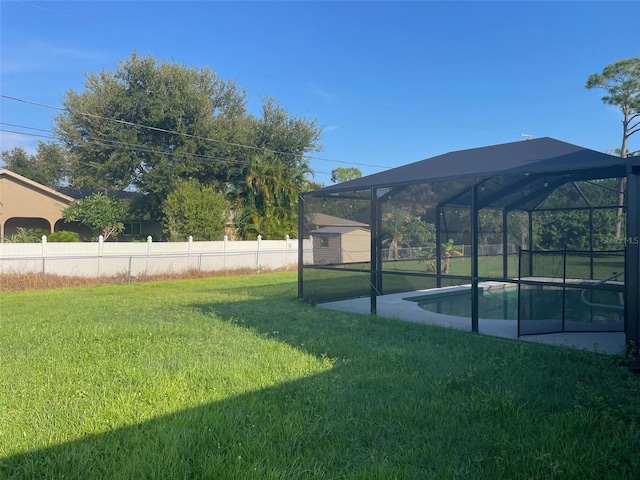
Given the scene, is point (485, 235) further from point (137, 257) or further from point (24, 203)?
point (24, 203)

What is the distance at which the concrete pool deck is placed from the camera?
541 cm

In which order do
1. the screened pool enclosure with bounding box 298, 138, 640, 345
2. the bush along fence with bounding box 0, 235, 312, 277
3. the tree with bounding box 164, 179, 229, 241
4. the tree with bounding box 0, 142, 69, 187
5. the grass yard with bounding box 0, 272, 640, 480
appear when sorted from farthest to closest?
1. the tree with bounding box 0, 142, 69, 187
2. the tree with bounding box 164, 179, 229, 241
3. the bush along fence with bounding box 0, 235, 312, 277
4. the screened pool enclosure with bounding box 298, 138, 640, 345
5. the grass yard with bounding box 0, 272, 640, 480

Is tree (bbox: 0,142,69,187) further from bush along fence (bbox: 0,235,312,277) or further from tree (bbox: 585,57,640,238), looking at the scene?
tree (bbox: 585,57,640,238)

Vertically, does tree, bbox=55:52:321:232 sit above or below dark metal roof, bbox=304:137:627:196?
above

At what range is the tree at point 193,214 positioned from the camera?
1736 centimetres

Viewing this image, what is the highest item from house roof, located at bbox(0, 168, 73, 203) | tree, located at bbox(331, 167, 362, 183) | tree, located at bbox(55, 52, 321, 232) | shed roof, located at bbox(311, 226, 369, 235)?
tree, located at bbox(331, 167, 362, 183)

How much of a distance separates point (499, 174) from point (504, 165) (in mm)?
380

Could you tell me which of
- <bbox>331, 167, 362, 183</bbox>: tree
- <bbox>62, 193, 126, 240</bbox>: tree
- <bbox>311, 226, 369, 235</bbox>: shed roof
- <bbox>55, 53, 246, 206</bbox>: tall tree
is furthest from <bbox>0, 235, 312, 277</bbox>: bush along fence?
<bbox>331, 167, 362, 183</bbox>: tree

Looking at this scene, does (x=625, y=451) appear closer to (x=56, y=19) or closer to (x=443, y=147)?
(x=56, y=19)

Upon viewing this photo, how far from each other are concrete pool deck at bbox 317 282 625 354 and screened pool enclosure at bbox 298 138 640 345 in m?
0.16

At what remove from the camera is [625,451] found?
259cm

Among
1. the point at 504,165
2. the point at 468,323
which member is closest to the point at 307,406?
the point at 468,323

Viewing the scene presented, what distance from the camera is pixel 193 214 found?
56.9 feet

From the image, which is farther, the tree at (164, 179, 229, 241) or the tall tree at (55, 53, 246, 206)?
the tall tree at (55, 53, 246, 206)
